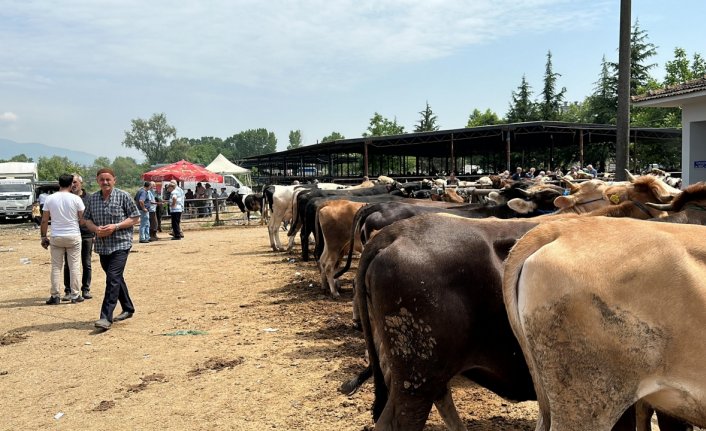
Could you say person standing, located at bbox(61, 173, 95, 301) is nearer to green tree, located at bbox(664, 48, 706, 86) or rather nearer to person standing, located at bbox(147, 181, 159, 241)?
person standing, located at bbox(147, 181, 159, 241)

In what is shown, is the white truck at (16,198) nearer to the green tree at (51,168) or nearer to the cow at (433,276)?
the cow at (433,276)

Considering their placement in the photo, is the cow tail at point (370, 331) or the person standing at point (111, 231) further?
the person standing at point (111, 231)

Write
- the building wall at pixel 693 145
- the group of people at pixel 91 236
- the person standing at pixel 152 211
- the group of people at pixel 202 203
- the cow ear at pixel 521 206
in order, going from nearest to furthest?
the cow ear at pixel 521 206, the group of people at pixel 91 236, the building wall at pixel 693 145, the person standing at pixel 152 211, the group of people at pixel 202 203

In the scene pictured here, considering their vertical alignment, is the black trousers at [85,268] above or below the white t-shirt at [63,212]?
below

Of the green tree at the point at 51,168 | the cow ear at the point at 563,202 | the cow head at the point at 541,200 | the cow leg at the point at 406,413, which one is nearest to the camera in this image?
the cow leg at the point at 406,413

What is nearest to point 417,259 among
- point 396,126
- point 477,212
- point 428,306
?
point 428,306

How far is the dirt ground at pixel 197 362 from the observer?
4.71m

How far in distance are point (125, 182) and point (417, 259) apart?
177 meters

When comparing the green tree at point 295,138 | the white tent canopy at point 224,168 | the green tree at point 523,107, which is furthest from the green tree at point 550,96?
the green tree at point 295,138

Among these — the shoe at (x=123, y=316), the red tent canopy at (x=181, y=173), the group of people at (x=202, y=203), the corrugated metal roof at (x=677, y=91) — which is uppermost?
the corrugated metal roof at (x=677, y=91)

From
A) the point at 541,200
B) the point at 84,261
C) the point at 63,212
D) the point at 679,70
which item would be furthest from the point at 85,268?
the point at 679,70

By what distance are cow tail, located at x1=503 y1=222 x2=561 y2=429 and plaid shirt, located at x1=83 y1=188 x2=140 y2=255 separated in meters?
6.54

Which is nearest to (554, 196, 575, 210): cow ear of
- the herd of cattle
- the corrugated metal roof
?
the herd of cattle

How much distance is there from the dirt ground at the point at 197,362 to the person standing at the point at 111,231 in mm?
451
